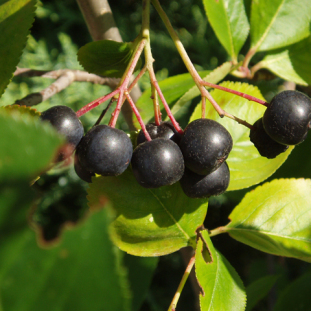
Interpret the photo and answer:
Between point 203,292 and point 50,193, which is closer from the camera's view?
point 203,292

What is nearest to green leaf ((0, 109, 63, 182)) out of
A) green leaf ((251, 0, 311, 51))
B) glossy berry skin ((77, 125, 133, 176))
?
glossy berry skin ((77, 125, 133, 176))

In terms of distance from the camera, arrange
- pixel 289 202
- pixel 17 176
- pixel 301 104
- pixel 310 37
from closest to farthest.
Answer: pixel 17 176 < pixel 301 104 < pixel 289 202 < pixel 310 37

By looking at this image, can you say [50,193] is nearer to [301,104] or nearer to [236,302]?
[236,302]

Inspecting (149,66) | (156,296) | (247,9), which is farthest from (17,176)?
(156,296)

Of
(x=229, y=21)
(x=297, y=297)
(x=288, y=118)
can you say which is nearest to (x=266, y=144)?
(x=288, y=118)

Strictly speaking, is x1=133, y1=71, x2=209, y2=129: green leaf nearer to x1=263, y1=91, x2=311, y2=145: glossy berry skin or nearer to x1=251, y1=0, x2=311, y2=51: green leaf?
x1=251, y1=0, x2=311, y2=51: green leaf

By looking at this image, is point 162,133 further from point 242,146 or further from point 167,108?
point 242,146

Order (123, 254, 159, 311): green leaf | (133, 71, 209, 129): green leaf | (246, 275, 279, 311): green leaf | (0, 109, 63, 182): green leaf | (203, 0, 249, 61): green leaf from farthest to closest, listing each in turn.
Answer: (246, 275, 279, 311): green leaf
(203, 0, 249, 61): green leaf
(133, 71, 209, 129): green leaf
(123, 254, 159, 311): green leaf
(0, 109, 63, 182): green leaf
